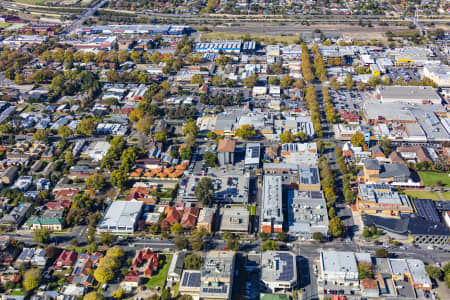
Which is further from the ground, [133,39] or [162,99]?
[133,39]

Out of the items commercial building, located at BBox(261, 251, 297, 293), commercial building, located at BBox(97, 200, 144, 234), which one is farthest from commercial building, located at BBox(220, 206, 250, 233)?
commercial building, located at BBox(97, 200, 144, 234)

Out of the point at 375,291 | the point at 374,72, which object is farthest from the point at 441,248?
the point at 374,72

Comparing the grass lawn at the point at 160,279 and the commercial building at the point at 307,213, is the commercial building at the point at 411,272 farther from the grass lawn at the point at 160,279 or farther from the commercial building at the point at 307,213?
the grass lawn at the point at 160,279

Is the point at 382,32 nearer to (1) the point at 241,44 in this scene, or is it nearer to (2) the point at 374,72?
(2) the point at 374,72

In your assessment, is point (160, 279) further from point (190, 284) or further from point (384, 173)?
point (384, 173)

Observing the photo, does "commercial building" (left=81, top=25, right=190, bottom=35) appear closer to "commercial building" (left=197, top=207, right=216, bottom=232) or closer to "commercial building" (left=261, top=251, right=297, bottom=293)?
"commercial building" (left=197, top=207, right=216, bottom=232)

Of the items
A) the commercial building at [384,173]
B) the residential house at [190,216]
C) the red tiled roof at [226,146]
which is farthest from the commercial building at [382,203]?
the residential house at [190,216]

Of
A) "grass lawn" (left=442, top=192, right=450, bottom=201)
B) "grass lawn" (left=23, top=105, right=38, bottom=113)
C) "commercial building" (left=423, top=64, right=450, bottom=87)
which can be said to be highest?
"commercial building" (left=423, top=64, right=450, bottom=87)
